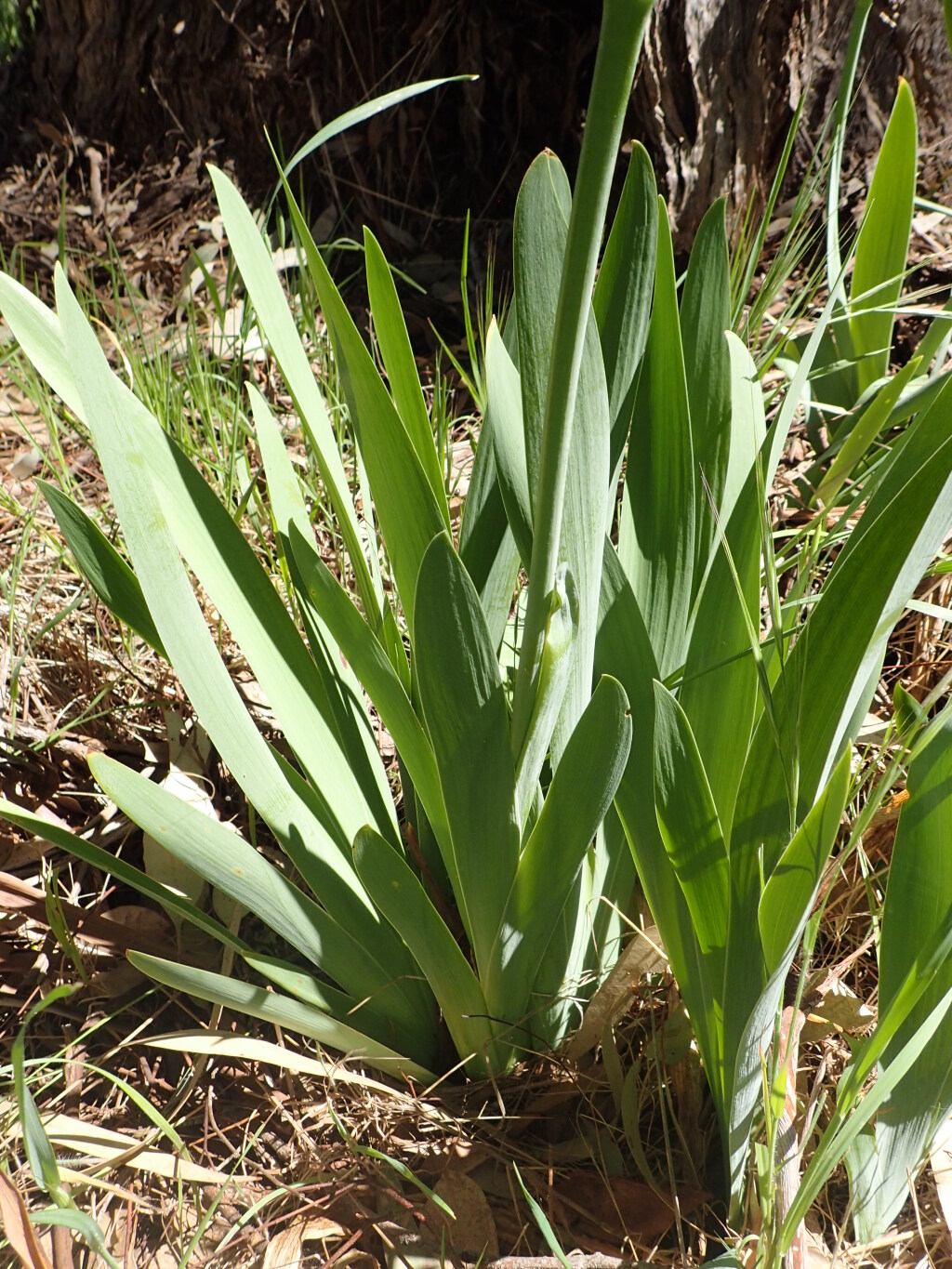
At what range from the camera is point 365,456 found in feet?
2.16

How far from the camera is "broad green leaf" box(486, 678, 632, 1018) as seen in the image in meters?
0.54

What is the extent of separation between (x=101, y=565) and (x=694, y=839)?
458 millimetres

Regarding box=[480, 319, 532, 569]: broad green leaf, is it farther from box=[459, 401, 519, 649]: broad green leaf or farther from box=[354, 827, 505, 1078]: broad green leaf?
box=[354, 827, 505, 1078]: broad green leaf

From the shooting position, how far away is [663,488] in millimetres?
704

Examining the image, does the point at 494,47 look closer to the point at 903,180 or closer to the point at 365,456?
the point at 903,180

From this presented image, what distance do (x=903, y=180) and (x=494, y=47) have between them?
41.2 inches

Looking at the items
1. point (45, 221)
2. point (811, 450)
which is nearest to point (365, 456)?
point (811, 450)

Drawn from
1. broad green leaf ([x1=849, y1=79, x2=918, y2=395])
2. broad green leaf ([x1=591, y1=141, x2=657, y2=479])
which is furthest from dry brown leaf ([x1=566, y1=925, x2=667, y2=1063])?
broad green leaf ([x1=849, y1=79, x2=918, y2=395])

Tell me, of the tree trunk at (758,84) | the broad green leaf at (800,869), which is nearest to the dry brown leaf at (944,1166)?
the broad green leaf at (800,869)

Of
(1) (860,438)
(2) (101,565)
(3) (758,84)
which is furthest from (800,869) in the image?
(3) (758,84)

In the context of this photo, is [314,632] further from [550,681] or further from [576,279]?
[576,279]

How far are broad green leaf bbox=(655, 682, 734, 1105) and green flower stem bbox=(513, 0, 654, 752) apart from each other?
9 centimetres

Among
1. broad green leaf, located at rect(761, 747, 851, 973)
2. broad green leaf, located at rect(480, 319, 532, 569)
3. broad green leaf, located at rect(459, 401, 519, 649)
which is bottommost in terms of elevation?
broad green leaf, located at rect(761, 747, 851, 973)

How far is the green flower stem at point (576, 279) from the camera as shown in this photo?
0.39m
